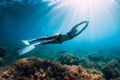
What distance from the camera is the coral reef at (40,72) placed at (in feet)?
20.2

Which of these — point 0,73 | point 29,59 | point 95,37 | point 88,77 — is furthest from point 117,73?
point 95,37

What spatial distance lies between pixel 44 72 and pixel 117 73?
7.36 meters

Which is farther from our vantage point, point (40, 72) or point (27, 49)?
point (40, 72)

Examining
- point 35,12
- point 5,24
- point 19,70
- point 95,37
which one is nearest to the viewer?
point 19,70

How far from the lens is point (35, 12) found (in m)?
34.0

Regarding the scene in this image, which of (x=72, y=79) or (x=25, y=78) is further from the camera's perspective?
(x=72, y=79)

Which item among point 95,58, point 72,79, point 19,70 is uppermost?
point 95,58

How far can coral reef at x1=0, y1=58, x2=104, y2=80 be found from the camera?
6168 mm

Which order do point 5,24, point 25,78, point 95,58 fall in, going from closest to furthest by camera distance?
1. point 25,78
2. point 95,58
3. point 5,24

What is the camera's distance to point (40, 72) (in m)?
6.31

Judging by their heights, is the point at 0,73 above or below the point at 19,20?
below

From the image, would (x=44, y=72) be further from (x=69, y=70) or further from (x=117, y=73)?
(x=117, y=73)

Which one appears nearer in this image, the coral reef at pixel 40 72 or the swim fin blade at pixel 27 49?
the swim fin blade at pixel 27 49

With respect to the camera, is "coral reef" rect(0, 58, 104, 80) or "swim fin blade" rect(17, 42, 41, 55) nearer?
"swim fin blade" rect(17, 42, 41, 55)
